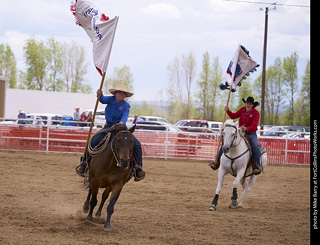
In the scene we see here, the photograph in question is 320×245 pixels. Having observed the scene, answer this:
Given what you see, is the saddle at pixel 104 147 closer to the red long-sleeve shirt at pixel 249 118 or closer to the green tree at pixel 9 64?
the red long-sleeve shirt at pixel 249 118

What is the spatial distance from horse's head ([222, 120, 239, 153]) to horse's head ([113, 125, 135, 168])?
2.96 metres

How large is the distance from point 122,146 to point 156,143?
14.4 meters

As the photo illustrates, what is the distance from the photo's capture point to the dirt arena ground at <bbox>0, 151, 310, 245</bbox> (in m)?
6.65

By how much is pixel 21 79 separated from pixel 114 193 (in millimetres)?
55071

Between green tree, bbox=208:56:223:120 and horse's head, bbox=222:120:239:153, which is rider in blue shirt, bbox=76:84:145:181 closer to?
horse's head, bbox=222:120:239:153

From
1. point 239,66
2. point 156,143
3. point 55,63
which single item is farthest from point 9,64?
point 239,66

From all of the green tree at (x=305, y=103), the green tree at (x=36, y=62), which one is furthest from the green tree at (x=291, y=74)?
the green tree at (x=36, y=62)

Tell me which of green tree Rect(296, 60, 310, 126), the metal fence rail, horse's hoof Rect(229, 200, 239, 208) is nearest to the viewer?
horse's hoof Rect(229, 200, 239, 208)

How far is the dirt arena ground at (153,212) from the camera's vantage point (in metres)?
6.65

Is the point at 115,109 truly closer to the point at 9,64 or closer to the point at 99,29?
the point at 99,29

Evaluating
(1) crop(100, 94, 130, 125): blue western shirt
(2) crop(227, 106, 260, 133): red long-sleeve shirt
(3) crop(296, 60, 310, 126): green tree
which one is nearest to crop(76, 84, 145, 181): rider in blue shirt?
(1) crop(100, 94, 130, 125): blue western shirt

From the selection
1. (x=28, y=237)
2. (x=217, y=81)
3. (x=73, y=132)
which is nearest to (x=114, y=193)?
(x=28, y=237)

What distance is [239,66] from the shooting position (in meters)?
11.4
